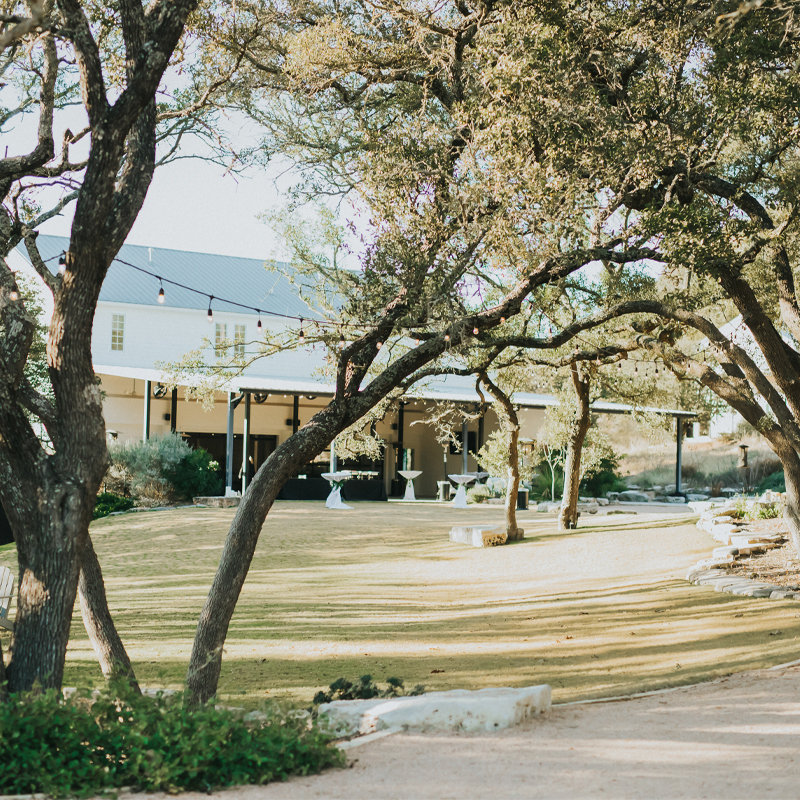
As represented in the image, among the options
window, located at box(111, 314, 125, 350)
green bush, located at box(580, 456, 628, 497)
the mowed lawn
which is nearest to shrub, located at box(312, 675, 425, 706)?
the mowed lawn

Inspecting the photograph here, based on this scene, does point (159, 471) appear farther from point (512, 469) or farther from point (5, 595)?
point (5, 595)

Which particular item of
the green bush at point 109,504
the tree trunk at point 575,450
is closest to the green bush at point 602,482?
the tree trunk at point 575,450

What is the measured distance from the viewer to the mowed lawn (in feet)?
26.1

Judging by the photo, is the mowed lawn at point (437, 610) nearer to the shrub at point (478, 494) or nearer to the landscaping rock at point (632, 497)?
the shrub at point (478, 494)

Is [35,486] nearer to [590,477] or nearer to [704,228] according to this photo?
[704,228]

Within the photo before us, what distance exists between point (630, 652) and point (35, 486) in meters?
5.71

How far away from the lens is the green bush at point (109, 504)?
21344 mm

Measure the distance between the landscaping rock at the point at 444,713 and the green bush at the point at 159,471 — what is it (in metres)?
18.7

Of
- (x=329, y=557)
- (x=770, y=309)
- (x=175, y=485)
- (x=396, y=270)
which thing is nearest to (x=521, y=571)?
(x=329, y=557)

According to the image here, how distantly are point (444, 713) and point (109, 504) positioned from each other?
18.1 m

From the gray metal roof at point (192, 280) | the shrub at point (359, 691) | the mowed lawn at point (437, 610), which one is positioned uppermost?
the gray metal roof at point (192, 280)

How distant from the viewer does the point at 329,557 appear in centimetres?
1667

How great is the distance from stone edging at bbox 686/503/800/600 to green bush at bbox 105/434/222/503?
13124mm

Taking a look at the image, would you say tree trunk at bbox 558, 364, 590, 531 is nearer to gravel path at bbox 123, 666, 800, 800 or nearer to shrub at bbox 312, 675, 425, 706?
shrub at bbox 312, 675, 425, 706
